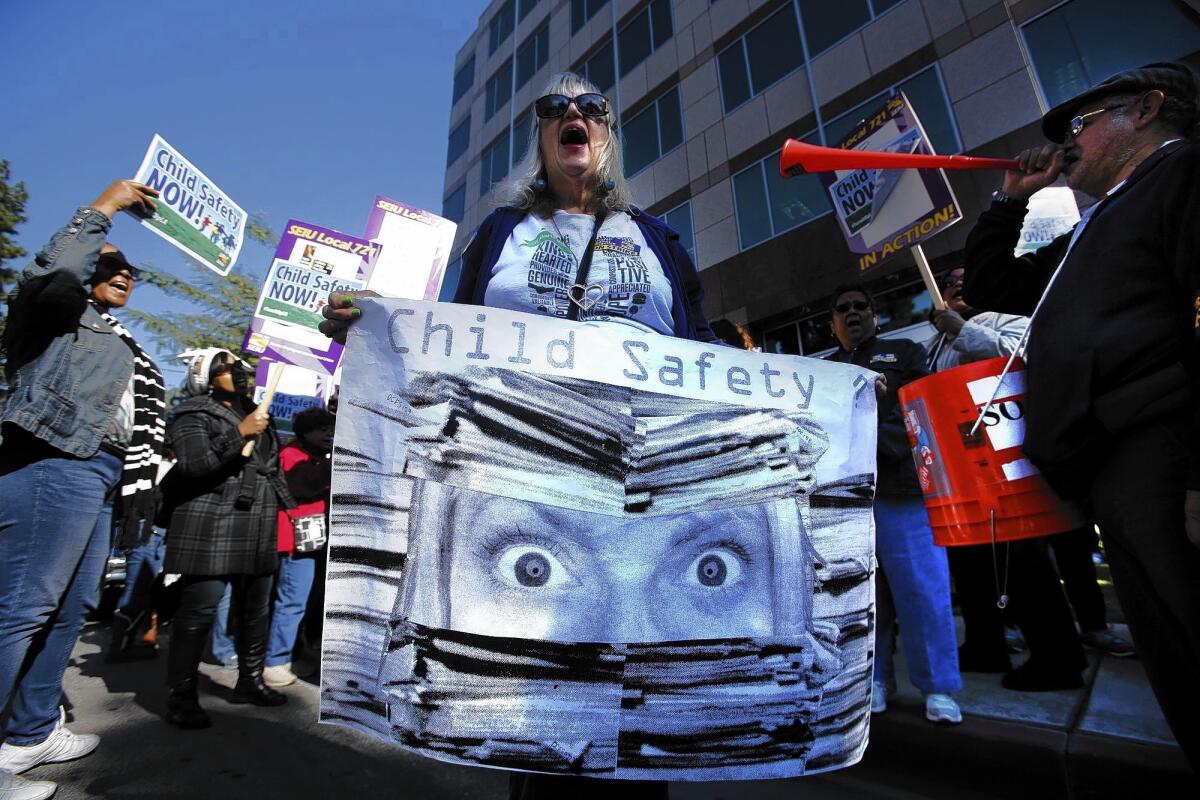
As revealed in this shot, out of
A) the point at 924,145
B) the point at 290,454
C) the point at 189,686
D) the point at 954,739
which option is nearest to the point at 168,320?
the point at 290,454

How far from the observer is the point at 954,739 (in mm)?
2416

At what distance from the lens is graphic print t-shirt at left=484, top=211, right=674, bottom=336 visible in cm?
138

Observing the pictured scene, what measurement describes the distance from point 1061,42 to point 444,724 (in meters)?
10.8

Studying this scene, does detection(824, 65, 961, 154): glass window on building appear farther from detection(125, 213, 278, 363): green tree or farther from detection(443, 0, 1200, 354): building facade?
detection(125, 213, 278, 363): green tree

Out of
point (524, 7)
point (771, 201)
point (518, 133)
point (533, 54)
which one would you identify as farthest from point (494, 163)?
point (771, 201)

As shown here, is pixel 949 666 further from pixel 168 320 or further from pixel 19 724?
pixel 168 320

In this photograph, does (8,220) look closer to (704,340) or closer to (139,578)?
(139,578)

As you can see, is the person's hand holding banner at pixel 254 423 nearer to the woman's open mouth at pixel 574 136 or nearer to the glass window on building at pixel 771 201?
the woman's open mouth at pixel 574 136

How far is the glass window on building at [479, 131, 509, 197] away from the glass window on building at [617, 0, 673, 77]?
5344mm

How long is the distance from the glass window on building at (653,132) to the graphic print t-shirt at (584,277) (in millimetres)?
12808

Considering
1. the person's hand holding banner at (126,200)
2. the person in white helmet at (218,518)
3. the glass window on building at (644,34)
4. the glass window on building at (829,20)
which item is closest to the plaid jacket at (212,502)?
the person in white helmet at (218,518)

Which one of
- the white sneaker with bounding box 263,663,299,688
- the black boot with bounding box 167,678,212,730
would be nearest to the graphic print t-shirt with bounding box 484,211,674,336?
the black boot with bounding box 167,678,212,730

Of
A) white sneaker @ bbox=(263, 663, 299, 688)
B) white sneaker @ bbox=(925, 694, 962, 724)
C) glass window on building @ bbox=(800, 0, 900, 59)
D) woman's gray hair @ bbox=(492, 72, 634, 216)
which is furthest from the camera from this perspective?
glass window on building @ bbox=(800, 0, 900, 59)

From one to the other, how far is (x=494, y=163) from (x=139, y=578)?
17.2 meters
